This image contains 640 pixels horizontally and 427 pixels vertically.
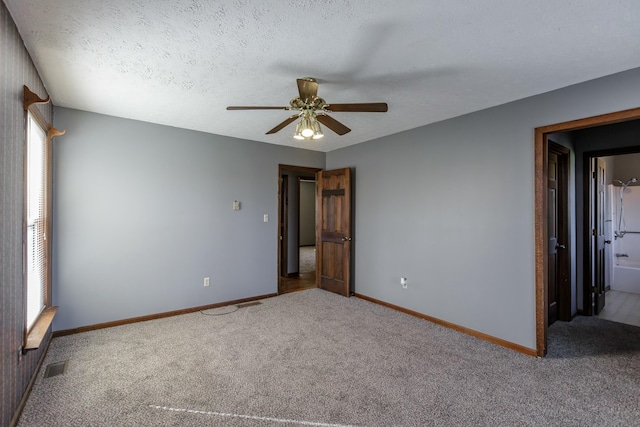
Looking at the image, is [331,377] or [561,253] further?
[561,253]

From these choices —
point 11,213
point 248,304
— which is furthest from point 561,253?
point 11,213

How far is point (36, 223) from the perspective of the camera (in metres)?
2.78

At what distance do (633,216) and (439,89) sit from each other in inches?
215

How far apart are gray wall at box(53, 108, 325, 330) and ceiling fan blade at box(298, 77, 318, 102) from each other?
2345mm

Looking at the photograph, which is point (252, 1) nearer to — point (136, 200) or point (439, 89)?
point (439, 89)

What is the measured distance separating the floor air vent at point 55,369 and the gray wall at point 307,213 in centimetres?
815

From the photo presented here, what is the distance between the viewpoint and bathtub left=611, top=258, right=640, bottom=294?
4922 millimetres

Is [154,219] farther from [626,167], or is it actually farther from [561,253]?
[626,167]

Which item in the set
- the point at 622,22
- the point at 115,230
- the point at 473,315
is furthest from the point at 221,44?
the point at 473,315

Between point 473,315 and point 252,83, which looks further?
point 473,315

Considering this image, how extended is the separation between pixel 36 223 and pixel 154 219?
1154mm

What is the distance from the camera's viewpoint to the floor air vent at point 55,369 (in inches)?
98.0

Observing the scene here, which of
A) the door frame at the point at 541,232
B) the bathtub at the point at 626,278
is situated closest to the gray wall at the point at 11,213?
the door frame at the point at 541,232

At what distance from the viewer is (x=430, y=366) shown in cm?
263
